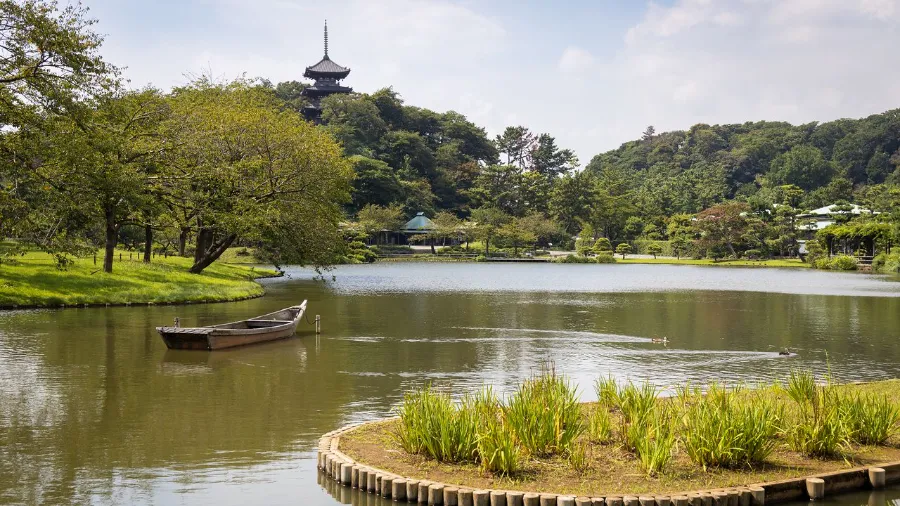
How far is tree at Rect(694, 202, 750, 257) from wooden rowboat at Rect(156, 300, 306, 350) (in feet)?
213

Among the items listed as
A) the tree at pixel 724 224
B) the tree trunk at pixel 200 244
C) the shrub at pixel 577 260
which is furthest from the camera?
the shrub at pixel 577 260

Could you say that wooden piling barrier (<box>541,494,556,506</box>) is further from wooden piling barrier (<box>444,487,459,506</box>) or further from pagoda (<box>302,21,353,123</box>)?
pagoda (<box>302,21,353,123</box>)

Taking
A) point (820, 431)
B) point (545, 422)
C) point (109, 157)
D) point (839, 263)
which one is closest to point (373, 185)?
point (839, 263)

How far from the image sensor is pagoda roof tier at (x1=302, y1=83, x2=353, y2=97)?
111375 mm

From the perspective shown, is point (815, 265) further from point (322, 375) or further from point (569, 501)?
point (569, 501)

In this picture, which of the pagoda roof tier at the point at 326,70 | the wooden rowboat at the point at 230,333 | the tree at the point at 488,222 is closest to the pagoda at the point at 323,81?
the pagoda roof tier at the point at 326,70

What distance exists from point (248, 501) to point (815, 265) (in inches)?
2954

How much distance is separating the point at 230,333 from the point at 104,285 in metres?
14.1

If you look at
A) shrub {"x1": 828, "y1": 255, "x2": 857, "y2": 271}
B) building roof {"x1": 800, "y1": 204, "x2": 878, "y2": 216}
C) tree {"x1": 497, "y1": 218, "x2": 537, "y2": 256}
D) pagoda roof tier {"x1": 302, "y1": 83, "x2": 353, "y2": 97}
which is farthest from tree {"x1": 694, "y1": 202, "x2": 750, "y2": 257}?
pagoda roof tier {"x1": 302, "y1": 83, "x2": 353, "y2": 97}

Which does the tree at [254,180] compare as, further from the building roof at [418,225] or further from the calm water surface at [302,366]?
the building roof at [418,225]

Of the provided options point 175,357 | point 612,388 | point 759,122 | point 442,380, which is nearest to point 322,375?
point 442,380

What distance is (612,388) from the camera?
38.9 feet

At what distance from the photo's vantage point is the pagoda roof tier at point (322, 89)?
111375 millimetres

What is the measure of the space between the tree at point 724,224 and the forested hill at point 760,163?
17.4 meters
